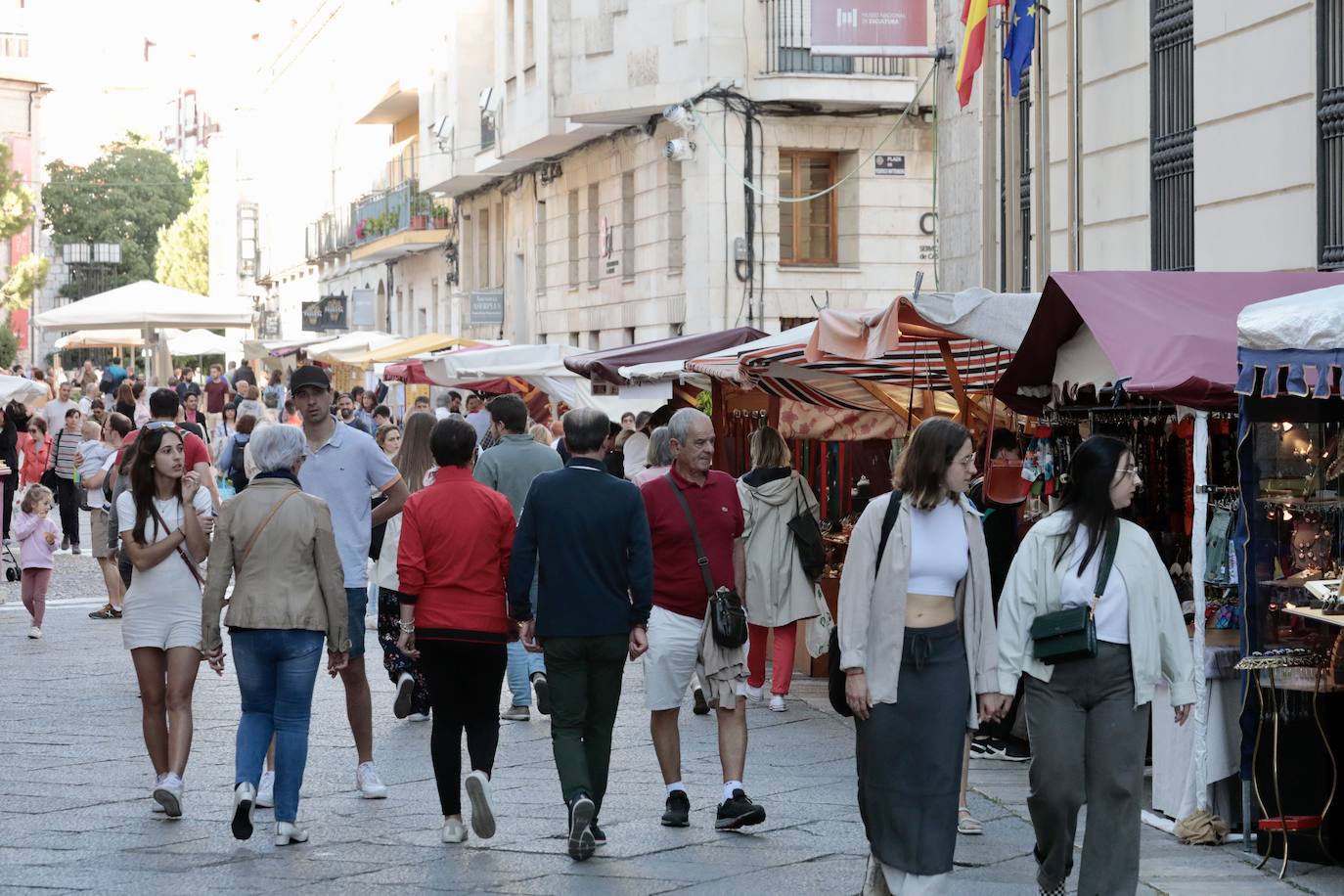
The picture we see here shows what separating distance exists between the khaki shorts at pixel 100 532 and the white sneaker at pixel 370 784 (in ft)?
24.6

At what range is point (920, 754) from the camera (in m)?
6.70

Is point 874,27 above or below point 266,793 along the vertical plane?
above

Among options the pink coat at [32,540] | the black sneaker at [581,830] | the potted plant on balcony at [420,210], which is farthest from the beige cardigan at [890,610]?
the potted plant on balcony at [420,210]

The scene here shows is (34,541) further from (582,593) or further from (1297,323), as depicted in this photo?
(1297,323)

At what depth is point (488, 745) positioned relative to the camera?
8008 mm

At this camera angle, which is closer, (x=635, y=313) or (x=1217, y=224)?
(x=1217, y=224)

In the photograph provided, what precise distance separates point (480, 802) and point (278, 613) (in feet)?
3.62

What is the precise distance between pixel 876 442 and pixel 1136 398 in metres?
5.02

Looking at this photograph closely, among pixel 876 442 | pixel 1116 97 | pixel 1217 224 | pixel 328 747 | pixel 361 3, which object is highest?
pixel 361 3

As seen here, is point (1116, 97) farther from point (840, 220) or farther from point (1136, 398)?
point (840, 220)

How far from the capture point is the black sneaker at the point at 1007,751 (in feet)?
34.2

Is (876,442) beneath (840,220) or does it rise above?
beneath

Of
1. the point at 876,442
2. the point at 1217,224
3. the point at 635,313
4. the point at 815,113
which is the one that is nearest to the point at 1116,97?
the point at 1217,224

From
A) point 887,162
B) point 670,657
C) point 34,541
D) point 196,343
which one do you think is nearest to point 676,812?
point 670,657
